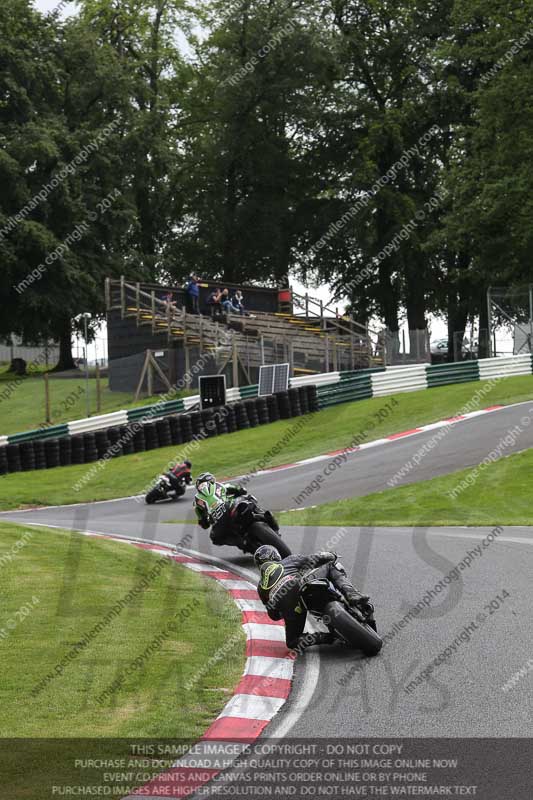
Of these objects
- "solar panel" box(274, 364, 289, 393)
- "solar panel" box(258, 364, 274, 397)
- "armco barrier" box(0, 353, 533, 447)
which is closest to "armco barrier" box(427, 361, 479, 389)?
"armco barrier" box(0, 353, 533, 447)

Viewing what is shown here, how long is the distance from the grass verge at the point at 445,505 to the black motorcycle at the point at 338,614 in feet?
25.4

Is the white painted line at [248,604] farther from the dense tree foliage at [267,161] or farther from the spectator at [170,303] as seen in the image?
the dense tree foliage at [267,161]

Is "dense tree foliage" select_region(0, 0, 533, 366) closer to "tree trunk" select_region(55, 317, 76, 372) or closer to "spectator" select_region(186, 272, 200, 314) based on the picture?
"tree trunk" select_region(55, 317, 76, 372)

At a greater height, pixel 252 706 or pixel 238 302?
pixel 238 302

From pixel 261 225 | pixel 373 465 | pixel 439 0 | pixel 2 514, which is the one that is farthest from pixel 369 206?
pixel 2 514

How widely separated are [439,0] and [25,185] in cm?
2176

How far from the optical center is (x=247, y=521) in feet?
40.3

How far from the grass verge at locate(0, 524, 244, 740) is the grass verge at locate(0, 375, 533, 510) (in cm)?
973

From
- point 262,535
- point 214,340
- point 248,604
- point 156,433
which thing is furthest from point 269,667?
point 214,340

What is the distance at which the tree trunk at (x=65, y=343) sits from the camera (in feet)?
160

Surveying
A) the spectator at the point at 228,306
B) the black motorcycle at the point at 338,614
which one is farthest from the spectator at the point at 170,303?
the black motorcycle at the point at 338,614

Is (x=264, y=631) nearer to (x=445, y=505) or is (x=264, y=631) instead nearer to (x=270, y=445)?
(x=445, y=505)

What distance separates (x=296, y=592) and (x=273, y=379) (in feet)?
73.1

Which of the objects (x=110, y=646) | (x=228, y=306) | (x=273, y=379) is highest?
(x=228, y=306)
